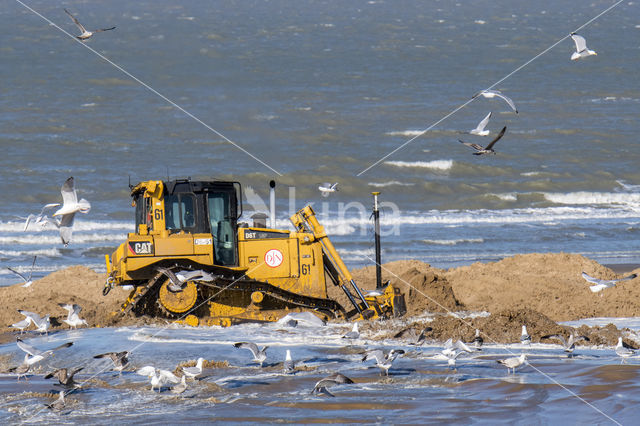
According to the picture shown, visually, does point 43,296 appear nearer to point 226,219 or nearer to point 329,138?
point 226,219

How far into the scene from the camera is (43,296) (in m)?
16.4

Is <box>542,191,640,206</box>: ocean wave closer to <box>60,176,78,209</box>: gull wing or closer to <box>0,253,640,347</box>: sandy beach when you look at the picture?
<box>0,253,640,347</box>: sandy beach

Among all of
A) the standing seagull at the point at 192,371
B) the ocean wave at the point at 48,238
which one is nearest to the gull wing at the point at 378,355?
the standing seagull at the point at 192,371

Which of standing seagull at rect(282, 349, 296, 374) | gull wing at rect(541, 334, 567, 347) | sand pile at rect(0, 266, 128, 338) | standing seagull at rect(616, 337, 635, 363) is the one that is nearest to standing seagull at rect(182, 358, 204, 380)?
standing seagull at rect(282, 349, 296, 374)

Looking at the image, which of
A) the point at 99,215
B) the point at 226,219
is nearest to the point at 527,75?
the point at 99,215

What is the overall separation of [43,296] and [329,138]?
2660 cm

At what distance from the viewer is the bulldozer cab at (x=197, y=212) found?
1359cm

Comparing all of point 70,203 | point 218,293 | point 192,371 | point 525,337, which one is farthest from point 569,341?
point 70,203

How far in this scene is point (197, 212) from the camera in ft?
44.9

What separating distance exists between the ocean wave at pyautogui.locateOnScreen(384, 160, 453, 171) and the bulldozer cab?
24.9 metres

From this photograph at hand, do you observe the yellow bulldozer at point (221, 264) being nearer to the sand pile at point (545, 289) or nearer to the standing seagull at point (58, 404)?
the sand pile at point (545, 289)

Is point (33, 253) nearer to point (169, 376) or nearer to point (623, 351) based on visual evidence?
point (169, 376)

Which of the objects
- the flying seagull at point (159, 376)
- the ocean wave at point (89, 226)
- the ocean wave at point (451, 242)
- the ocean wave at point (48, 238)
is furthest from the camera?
the ocean wave at point (89, 226)

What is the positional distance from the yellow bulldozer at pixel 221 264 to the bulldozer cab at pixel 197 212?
2 cm
